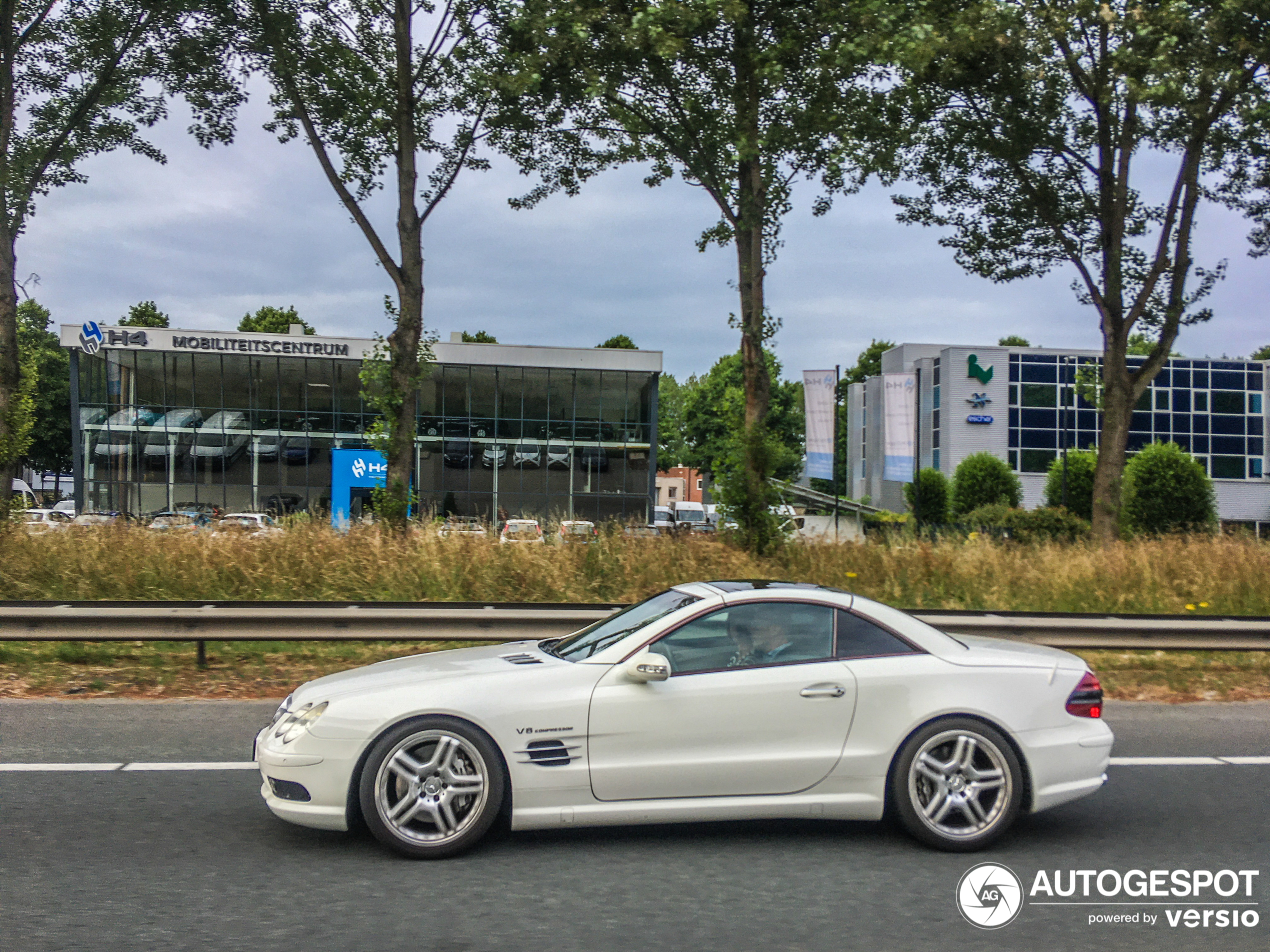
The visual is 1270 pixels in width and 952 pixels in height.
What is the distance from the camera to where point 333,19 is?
1767cm

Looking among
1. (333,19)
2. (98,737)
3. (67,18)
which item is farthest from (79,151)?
(98,737)

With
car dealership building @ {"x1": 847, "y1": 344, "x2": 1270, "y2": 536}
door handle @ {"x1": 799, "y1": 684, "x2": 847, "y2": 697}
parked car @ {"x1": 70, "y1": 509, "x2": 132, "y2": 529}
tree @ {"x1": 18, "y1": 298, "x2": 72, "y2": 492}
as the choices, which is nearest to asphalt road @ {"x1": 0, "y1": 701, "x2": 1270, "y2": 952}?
door handle @ {"x1": 799, "y1": 684, "x2": 847, "y2": 697}

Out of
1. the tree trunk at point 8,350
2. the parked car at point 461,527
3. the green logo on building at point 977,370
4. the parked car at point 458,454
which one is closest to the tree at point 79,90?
the tree trunk at point 8,350

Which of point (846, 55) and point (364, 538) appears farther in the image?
point (846, 55)

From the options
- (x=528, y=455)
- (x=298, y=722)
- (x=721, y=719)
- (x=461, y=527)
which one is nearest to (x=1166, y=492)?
(x=528, y=455)

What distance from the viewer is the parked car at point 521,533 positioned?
46.1 ft

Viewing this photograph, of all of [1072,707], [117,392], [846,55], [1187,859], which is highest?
[846,55]

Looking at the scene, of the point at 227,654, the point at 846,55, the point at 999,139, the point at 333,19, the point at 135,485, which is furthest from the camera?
the point at 135,485

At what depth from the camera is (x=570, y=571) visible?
1341 cm

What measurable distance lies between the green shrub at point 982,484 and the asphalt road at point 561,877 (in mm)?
38499

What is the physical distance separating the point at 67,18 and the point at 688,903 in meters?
20.8

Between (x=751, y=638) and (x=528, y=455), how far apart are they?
3846 centimetres

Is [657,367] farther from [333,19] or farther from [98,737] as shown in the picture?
[98,737]

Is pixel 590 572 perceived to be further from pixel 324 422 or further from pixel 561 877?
pixel 324 422
